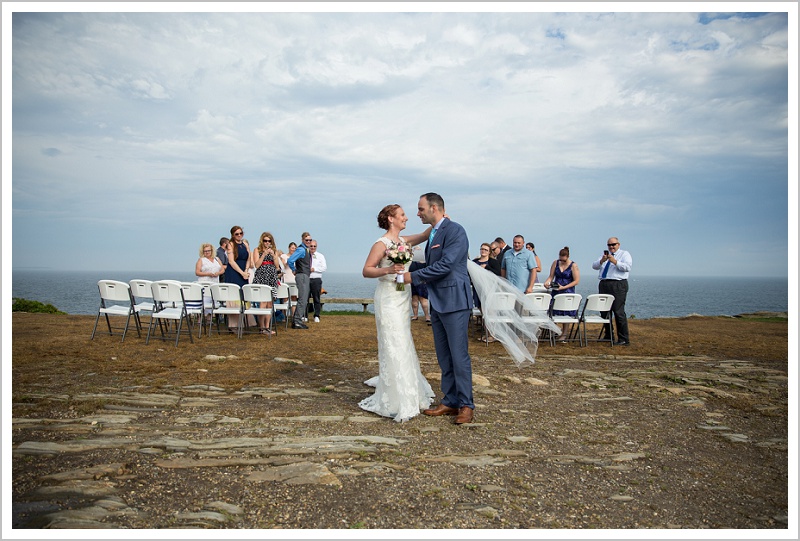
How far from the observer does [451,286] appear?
16.8 ft

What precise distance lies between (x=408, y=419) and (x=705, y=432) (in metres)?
2.71

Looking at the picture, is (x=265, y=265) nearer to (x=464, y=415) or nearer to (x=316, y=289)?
(x=316, y=289)

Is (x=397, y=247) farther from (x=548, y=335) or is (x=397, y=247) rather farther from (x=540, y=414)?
(x=548, y=335)

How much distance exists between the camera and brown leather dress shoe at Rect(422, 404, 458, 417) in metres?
5.32

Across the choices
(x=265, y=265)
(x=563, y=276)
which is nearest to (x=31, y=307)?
(x=265, y=265)

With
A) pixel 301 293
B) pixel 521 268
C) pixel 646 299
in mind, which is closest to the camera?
pixel 521 268

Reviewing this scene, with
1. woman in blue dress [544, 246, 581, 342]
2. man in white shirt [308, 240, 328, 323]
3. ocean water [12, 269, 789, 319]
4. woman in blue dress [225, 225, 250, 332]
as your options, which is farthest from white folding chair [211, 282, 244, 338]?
ocean water [12, 269, 789, 319]

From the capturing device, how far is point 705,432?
4.95 meters

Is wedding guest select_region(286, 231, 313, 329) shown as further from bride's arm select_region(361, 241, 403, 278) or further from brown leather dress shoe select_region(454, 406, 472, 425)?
brown leather dress shoe select_region(454, 406, 472, 425)

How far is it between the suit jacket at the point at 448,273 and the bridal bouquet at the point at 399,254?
19cm

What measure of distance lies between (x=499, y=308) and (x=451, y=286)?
1164mm

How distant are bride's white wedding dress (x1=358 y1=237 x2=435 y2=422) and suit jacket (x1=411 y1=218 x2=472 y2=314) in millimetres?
339

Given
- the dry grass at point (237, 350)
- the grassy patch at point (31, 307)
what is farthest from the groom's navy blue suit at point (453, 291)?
the grassy patch at point (31, 307)

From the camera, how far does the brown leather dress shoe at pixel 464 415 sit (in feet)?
16.6
